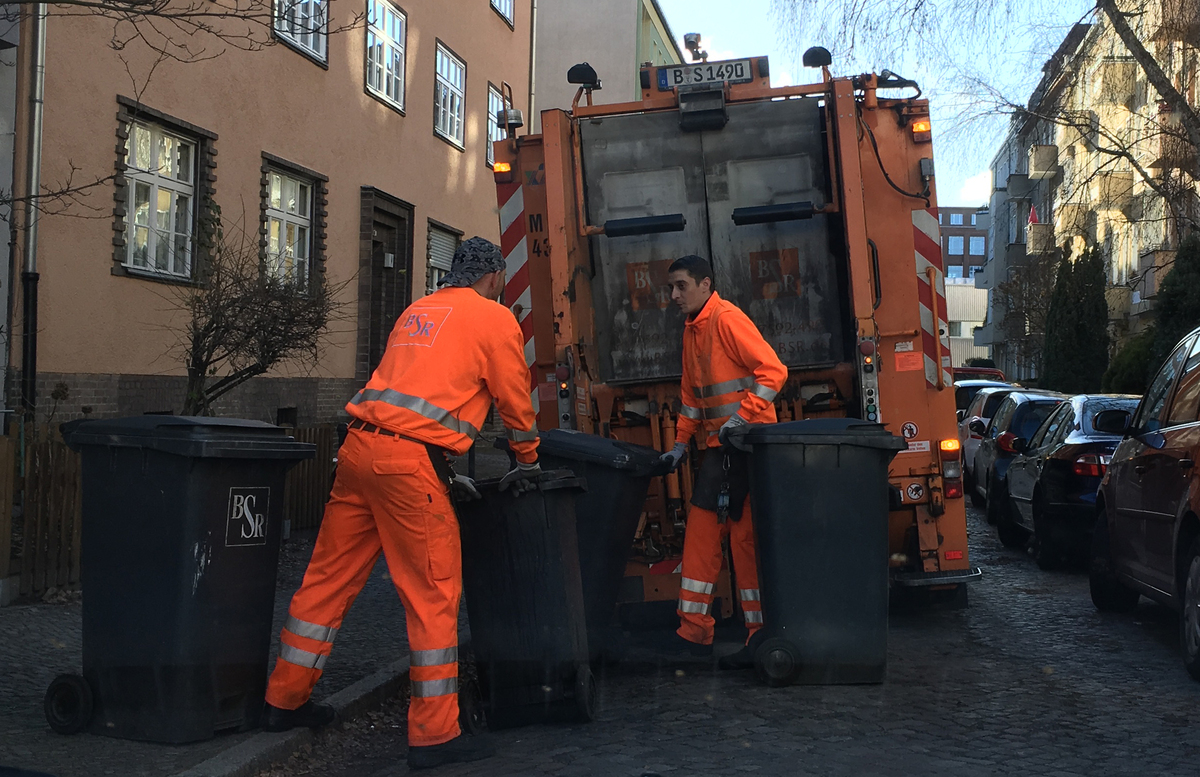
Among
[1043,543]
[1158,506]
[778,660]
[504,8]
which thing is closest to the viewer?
[778,660]

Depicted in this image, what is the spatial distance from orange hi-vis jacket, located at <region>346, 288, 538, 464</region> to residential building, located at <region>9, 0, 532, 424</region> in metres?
2.18

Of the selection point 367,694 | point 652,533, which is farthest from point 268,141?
point 367,694

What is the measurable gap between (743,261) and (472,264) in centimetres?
296

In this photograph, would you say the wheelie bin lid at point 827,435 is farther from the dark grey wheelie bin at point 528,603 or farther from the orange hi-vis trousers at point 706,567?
the dark grey wheelie bin at point 528,603

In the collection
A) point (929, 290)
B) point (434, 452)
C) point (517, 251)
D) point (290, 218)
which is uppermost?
point (290, 218)

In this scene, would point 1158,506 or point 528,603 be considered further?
point 1158,506

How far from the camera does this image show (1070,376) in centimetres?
3494

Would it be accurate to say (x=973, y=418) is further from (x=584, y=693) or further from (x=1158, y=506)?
(x=584, y=693)

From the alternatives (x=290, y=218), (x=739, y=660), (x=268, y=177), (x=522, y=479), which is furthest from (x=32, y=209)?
(x=739, y=660)

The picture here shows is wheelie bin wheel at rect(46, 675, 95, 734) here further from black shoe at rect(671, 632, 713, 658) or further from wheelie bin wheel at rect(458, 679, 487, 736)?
black shoe at rect(671, 632, 713, 658)

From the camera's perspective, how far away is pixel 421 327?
16.1ft

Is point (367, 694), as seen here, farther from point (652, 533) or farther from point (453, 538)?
point (652, 533)

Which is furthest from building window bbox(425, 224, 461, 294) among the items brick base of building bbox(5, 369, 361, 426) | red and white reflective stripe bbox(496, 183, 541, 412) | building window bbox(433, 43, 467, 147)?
red and white reflective stripe bbox(496, 183, 541, 412)

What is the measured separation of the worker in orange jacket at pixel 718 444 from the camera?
20.5 ft
